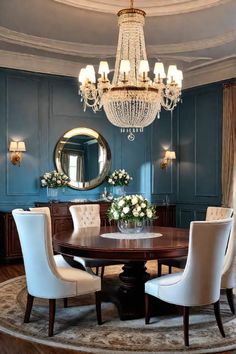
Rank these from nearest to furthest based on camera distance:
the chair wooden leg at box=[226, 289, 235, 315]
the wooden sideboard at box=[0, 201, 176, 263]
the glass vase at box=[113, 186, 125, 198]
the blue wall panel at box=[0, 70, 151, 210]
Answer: the chair wooden leg at box=[226, 289, 235, 315] → the wooden sideboard at box=[0, 201, 176, 263] → the blue wall panel at box=[0, 70, 151, 210] → the glass vase at box=[113, 186, 125, 198]

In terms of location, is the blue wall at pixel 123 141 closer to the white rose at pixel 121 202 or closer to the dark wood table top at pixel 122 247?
the dark wood table top at pixel 122 247

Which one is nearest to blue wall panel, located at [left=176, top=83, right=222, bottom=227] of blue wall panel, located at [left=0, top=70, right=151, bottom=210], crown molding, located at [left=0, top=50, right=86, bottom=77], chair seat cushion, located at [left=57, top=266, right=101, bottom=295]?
blue wall panel, located at [left=0, top=70, right=151, bottom=210]

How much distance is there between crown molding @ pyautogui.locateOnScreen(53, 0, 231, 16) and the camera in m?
4.73

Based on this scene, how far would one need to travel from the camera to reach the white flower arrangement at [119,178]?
289 inches

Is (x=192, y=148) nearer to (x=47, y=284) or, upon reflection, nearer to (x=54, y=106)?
(x=54, y=106)

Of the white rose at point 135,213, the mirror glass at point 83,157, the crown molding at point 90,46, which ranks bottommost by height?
the white rose at point 135,213

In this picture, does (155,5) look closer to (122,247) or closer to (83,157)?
(122,247)

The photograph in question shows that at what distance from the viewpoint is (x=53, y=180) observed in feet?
22.2

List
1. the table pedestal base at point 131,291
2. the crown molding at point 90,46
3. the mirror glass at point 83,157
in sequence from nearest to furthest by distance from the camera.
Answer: the table pedestal base at point 131,291 < the crown molding at point 90,46 < the mirror glass at point 83,157

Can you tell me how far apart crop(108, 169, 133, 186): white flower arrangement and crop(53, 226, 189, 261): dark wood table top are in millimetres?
3071

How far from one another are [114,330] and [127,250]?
2.34 ft

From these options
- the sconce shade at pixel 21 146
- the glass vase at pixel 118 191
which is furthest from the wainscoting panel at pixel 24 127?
the glass vase at pixel 118 191

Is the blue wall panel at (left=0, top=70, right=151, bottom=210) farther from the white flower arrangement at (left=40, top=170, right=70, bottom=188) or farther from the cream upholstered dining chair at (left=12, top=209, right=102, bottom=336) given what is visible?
the cream upholstered dining chair at (left=12, top=209, right=102, bottom=336)

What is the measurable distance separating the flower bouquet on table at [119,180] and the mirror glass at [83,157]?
21 cm
